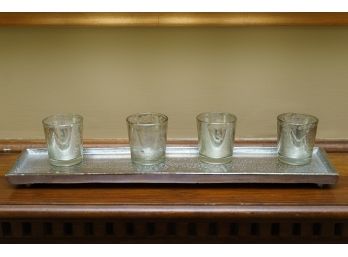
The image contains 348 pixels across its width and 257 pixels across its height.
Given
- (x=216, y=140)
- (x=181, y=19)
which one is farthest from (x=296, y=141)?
(x=181, y=19)

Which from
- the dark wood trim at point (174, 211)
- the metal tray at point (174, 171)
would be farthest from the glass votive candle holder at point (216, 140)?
the dark wood trim at point (174, 211)

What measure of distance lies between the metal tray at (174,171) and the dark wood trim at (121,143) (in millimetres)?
59

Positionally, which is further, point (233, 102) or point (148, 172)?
point (233, 102)

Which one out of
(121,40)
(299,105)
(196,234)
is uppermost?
(121,40)

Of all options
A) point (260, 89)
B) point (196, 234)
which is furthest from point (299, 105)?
point (196, 234)

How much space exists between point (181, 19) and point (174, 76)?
9cm

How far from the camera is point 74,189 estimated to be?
68 centimetres

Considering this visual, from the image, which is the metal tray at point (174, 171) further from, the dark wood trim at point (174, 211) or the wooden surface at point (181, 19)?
the wooden surface at point (181, 19)

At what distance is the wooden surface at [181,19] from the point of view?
2.46 feet

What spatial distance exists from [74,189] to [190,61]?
0.26m

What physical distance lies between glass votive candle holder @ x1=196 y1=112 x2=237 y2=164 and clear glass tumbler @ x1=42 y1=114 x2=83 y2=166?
0.17 m

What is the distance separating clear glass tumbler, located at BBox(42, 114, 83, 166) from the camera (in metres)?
0.71

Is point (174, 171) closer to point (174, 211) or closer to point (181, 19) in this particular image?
point (174, 211)

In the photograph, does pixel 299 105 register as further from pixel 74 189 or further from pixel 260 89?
pixel 74 189
